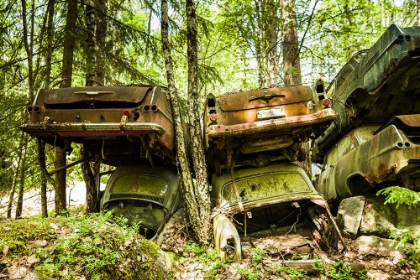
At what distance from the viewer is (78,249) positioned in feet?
9.64

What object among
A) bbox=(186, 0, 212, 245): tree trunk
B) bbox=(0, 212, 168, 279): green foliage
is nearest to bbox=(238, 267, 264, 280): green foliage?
bbox=(0, 212, 168, 279): green foliage

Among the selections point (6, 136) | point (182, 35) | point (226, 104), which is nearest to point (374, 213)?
point (226, 104)

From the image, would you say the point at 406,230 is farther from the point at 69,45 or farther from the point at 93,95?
the point at 69,45

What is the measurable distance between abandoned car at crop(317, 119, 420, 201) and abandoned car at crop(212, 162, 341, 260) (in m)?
0.87

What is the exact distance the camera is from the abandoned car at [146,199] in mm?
5574

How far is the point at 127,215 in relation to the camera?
5.59 m

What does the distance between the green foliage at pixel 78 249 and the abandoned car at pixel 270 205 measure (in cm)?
133

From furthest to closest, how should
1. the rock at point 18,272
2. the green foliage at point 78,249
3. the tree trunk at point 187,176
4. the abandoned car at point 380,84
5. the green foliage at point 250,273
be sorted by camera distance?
the tree trunk at point 187,176 < the abandoned car at point 380,84 < the green foliage at point 250,273 < the green foliage at point 78,249 < the rock at point 18,272

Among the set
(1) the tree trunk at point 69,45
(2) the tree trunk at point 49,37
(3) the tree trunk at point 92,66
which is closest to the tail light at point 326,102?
(3) the tree trunk at point 92,66

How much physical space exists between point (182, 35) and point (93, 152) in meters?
3.64

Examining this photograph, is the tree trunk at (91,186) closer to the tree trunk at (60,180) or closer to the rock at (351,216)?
the tree trunk at (60,180)

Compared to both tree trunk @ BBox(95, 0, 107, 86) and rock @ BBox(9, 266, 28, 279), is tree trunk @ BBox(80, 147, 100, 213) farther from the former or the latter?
rock @ BBox(9, 266, 28, 279)

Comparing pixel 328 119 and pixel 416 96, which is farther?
pixel 416 96

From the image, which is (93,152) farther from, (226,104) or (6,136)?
(226,104)
